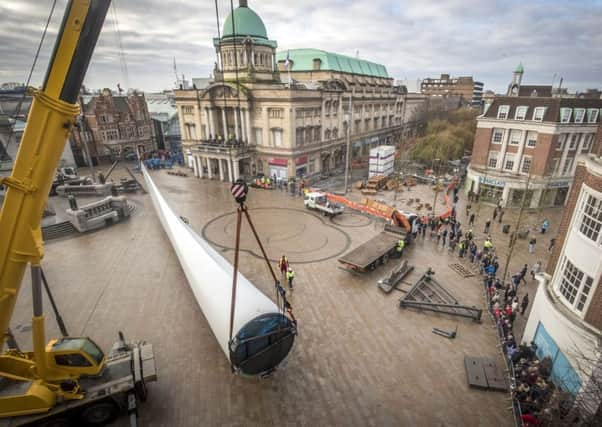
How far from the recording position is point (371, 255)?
19953mm

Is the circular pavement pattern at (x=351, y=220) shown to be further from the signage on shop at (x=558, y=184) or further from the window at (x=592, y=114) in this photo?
the window at (x=592, y=114)

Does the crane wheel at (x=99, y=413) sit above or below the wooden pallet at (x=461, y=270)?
above

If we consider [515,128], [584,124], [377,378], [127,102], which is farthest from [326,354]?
[127,102]

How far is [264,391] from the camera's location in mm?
11406

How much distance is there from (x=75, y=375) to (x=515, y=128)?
39.6 m

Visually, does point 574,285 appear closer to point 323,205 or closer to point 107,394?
point 107,394

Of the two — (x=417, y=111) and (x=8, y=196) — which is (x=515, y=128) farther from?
(x=417, y=111)

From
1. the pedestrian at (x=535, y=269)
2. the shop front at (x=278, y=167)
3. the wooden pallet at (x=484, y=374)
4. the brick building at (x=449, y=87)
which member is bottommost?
the wooden pallet at (x=484, y=374)

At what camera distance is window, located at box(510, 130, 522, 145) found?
3222cm

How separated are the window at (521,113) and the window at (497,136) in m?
1.80

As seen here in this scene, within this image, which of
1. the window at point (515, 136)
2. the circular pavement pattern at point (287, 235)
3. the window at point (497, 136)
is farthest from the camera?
the window at point (497, 136)

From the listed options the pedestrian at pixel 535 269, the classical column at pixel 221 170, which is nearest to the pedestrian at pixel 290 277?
the pedestrian at pixel 535 269

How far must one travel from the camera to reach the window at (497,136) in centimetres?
3341

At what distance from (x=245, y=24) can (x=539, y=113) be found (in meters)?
39.2
